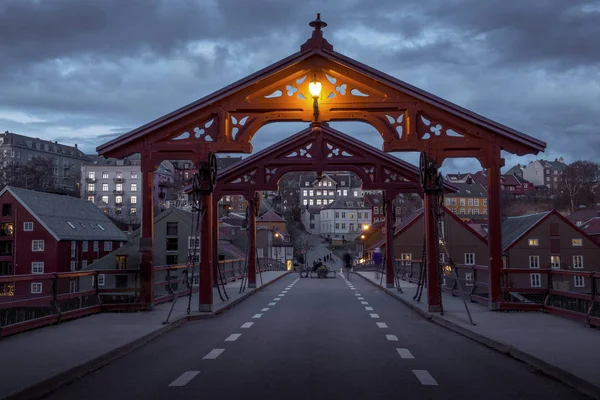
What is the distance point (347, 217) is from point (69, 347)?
135994 mm

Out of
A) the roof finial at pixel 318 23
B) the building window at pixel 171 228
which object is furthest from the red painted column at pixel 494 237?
the building window at pixel 171 228

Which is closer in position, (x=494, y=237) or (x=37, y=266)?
(x=494, y=237)

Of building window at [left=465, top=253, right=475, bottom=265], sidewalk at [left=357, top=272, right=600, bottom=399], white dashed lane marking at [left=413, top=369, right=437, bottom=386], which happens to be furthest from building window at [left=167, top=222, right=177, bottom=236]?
white dashed lane marking at [left=413, top=369, right=437, bottom=386]

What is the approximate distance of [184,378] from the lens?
816 centimetres

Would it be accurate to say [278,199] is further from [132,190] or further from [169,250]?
[169,250]

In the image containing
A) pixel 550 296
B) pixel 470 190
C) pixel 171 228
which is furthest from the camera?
A: pixel 470 190

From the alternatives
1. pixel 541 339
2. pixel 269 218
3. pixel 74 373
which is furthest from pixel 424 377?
pixel 269 218

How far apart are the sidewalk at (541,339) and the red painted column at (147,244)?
7081 millimetres

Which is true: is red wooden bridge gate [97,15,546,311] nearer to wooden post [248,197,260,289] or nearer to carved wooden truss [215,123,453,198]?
carved wooden truss [215,123,453,198]

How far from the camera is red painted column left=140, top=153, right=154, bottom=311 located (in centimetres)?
1702

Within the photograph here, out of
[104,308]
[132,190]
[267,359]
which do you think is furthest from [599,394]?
[132,190]

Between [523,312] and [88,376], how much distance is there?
1102 cm

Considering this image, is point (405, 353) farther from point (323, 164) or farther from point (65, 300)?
point (323, 164)

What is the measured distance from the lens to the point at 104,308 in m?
16.3
